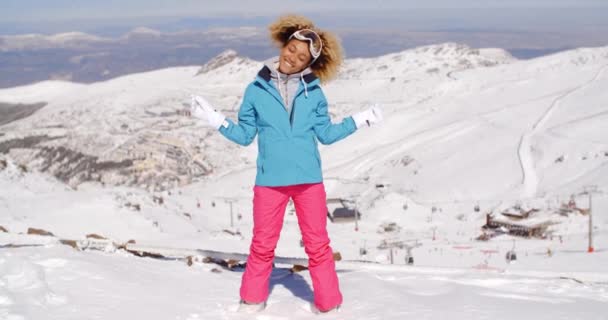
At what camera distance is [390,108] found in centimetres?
6475

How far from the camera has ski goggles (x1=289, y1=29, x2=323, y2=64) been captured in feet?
17.6

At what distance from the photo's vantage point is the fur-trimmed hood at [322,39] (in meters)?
5.54

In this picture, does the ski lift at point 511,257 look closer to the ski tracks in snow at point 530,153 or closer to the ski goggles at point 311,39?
the ski tracks in snow at point 530,153

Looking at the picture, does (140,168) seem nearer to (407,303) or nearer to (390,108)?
(390,108)

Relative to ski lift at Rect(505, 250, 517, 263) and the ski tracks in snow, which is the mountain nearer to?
the ski tracks in snow

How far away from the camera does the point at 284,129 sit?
5.36 metres

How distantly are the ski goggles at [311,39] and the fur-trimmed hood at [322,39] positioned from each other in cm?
10

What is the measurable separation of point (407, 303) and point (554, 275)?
89.8 inches

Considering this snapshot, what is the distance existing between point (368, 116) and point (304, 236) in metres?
1.12

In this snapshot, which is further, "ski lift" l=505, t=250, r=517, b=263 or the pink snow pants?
"ski lift" l=505, t=250, r=517, b=263

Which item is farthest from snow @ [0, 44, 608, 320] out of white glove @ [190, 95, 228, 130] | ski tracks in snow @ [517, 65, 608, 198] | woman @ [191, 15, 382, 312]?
white glove @ [190, 95, 228, 130]

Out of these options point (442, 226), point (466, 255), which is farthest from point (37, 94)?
point (466, 255)

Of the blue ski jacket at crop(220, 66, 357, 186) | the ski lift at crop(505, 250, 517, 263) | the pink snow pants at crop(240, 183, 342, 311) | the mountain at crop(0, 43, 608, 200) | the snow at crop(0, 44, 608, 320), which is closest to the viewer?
the blue ski jacket at crop(220, 66, 357, 186)

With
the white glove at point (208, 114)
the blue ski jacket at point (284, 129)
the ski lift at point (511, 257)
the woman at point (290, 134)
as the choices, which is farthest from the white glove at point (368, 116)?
the ski lift at point (511, 257)
